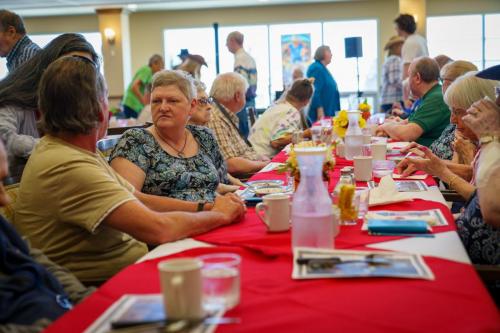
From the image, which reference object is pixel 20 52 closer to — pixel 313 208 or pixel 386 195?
pixel 386 195

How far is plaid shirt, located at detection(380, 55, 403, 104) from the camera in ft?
27.0

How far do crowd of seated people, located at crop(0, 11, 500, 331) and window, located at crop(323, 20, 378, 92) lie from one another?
11.2 metres

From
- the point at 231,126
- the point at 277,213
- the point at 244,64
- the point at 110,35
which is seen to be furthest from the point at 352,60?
the point at 277,213

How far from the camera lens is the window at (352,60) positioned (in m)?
14.1

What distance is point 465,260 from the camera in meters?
1.51

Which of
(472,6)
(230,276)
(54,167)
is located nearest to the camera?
(230,276)

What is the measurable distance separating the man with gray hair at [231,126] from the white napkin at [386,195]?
5.97ft

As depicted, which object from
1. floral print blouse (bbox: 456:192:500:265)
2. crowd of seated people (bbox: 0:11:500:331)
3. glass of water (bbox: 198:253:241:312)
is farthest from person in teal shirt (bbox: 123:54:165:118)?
glass of water (bbox: 198:253:241:312)

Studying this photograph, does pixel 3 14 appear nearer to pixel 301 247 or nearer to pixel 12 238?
pixel 12 238

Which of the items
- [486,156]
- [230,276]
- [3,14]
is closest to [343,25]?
[3,14]

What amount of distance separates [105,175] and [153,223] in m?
0.20

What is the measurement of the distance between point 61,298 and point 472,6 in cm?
1374

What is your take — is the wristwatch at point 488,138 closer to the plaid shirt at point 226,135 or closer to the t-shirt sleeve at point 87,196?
the t-shirt sleeve at point 87,196

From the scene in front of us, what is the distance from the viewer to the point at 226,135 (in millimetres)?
4133
